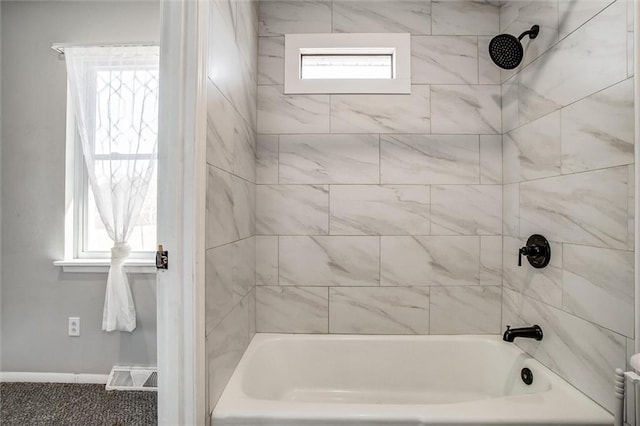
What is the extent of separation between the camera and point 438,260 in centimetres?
186

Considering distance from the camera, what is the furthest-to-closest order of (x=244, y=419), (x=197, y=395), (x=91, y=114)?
1. (x=91, y=114)
2. (x=244, y=419)
3. (x=197, y=395)

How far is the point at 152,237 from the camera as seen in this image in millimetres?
2330

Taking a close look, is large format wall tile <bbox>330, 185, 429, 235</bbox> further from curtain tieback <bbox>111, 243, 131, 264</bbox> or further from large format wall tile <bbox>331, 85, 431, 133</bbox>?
Answer: curtain tieback <bbox>111, 243, 131, 264</bbox>

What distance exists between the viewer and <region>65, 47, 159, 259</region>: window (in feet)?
7.23

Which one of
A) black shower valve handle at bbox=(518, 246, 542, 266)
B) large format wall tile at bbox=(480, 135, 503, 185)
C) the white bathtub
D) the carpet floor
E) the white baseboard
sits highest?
large format wall tile at bbox=(480, 135, 503, 185)

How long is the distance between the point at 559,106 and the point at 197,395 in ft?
5.85

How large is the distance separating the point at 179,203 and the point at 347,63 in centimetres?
146

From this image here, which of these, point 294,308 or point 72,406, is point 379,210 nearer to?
point 294,308

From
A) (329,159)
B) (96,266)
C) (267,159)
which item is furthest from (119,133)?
(329,159)

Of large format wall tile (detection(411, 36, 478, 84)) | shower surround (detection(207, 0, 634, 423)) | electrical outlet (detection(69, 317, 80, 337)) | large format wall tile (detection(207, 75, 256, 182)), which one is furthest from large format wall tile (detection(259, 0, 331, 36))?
electrical outlet (detection(69, 317, 80, 337))

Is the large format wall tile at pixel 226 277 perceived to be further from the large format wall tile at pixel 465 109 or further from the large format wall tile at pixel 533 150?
the large format wall tile at pixel 533 150

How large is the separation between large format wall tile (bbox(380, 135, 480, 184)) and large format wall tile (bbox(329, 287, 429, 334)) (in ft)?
2.14

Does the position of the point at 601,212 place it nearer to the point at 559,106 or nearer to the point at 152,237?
the point at 559,106

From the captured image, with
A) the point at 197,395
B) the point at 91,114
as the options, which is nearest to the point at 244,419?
the point at 197,395
